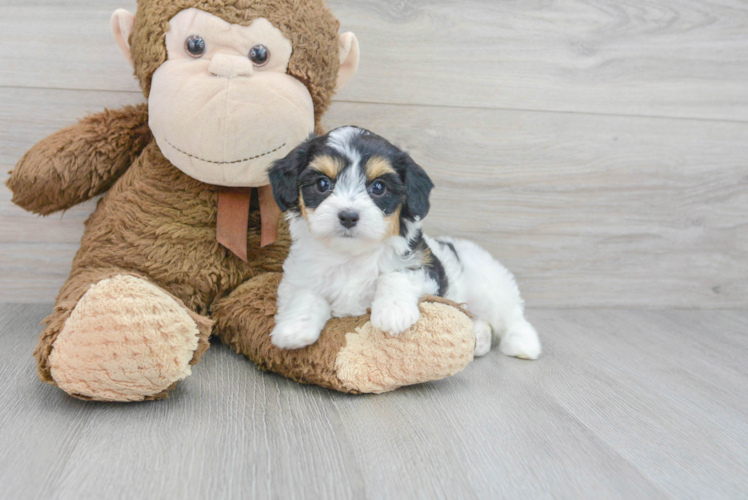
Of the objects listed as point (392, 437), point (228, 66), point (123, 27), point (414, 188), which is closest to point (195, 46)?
point (228, 66)

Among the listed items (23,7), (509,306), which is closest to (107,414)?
(509,306)

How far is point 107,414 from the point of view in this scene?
1.29m

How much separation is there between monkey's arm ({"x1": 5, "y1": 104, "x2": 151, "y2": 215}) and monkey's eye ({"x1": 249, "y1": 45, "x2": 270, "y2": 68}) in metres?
0.45

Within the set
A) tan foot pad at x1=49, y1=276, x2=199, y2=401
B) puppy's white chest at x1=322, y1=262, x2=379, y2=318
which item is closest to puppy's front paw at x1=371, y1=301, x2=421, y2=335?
puppy's white chest at x1=322, y1=262, x2=379, y2=318

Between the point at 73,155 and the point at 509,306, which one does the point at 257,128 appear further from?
the point at 509,306

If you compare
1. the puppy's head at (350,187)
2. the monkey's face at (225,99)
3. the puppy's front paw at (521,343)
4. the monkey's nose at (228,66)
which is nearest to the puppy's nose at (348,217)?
the puppy's head at (350,187)

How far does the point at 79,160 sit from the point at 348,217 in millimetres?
860

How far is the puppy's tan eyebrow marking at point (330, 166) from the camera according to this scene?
4.54 feet

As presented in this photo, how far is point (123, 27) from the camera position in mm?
1643

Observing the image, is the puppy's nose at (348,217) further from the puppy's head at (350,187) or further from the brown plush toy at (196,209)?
the brown plush toy at (196,209)

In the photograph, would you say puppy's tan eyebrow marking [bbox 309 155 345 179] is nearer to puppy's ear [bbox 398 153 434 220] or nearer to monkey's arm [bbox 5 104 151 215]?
puppy's ear [bbox 398 153 434 220]

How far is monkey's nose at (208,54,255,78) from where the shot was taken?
148cm

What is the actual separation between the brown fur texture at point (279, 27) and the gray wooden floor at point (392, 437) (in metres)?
0.80

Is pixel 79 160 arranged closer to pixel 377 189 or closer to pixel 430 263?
pixel 377 189
